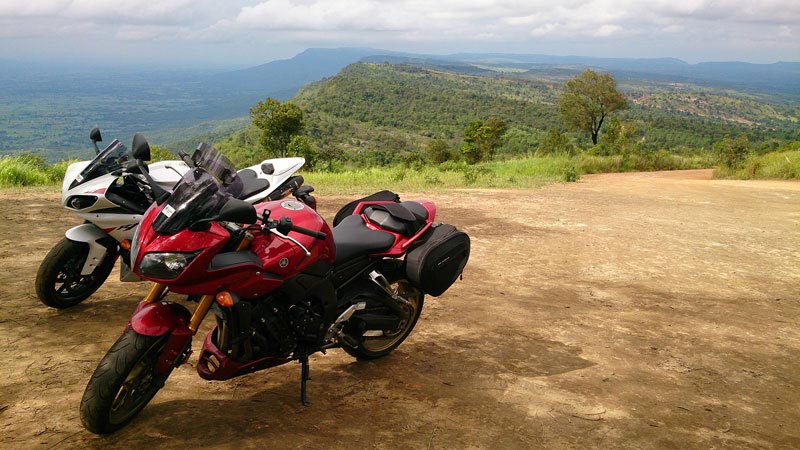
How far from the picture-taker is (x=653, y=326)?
17.9 ft

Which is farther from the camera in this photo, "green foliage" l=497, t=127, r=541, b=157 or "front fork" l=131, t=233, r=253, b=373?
"green foliage" l=497, t=127, r=541, b=157

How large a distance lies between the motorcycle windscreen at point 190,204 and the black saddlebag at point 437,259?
1567mm

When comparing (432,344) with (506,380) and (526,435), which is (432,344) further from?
(526,435)

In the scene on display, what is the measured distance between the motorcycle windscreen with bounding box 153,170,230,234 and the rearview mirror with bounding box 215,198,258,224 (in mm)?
103

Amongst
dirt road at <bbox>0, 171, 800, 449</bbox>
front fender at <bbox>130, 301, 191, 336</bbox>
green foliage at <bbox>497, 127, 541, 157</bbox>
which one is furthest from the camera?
green foliage at <bbox>497, 127, 541, 157</bbox>

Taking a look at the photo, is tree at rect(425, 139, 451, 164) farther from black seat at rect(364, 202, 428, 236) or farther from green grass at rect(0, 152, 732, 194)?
black seat at rect(364, 202, 428, 236)

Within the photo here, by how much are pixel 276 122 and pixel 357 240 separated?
38.6 m

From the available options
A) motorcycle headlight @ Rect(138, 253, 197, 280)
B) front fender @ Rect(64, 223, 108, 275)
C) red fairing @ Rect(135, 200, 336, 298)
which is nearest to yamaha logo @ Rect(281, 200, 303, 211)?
red fairing @ Rect(135, 200, 336, 298)

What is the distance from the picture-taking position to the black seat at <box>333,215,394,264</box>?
3818 millimetres

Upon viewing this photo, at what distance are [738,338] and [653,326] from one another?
709 millimetres

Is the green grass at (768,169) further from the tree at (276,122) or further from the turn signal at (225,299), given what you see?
the tree at (276,122)

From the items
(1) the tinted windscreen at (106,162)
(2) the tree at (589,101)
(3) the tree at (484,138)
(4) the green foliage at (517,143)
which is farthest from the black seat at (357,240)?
(4) the green foliage at (517,143)

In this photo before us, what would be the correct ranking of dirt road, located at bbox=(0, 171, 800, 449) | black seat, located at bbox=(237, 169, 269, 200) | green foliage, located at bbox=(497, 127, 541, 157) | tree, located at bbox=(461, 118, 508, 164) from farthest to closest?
green foliage, located at bbox=(497, 127, 541, 157) → tree, located at bbox=(461, 118, 508, 164) → black seat, located at bbox=(237, 169, 269, 200) → dirt road, located at bbox=(0, 171, 800, 449)

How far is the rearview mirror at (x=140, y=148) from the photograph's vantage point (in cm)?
369
